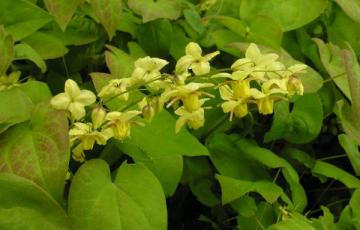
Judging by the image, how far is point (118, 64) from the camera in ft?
3.15

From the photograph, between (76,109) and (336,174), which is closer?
(76,109)

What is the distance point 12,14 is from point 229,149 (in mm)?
425

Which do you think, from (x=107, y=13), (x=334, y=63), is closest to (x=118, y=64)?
(x=107, y=13)

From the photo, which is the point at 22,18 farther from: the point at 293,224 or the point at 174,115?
the point at 293,224

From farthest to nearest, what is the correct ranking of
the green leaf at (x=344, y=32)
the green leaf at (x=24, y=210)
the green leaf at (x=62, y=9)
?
the green leaf at (x=344, y=32), the green leaf at (x=62, y=9), the green leaf at (x=24, y=210)

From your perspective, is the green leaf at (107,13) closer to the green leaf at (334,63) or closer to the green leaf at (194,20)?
the green leaf at (194,20)

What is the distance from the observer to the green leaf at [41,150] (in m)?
0.71

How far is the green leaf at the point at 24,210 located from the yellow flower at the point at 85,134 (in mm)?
112

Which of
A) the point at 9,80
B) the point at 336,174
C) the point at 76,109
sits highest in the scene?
the point at 76,109

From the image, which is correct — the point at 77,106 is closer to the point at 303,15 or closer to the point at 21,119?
the point at 21,119

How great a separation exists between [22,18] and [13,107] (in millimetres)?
267

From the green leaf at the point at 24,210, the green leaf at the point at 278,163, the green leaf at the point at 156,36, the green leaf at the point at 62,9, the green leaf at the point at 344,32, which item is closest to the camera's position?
the green leaf at the point at 24,210

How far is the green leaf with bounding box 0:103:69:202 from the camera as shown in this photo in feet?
2.33

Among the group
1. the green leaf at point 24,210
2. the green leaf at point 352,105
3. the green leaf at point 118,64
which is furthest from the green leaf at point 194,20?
the green leaf at point 24,210
